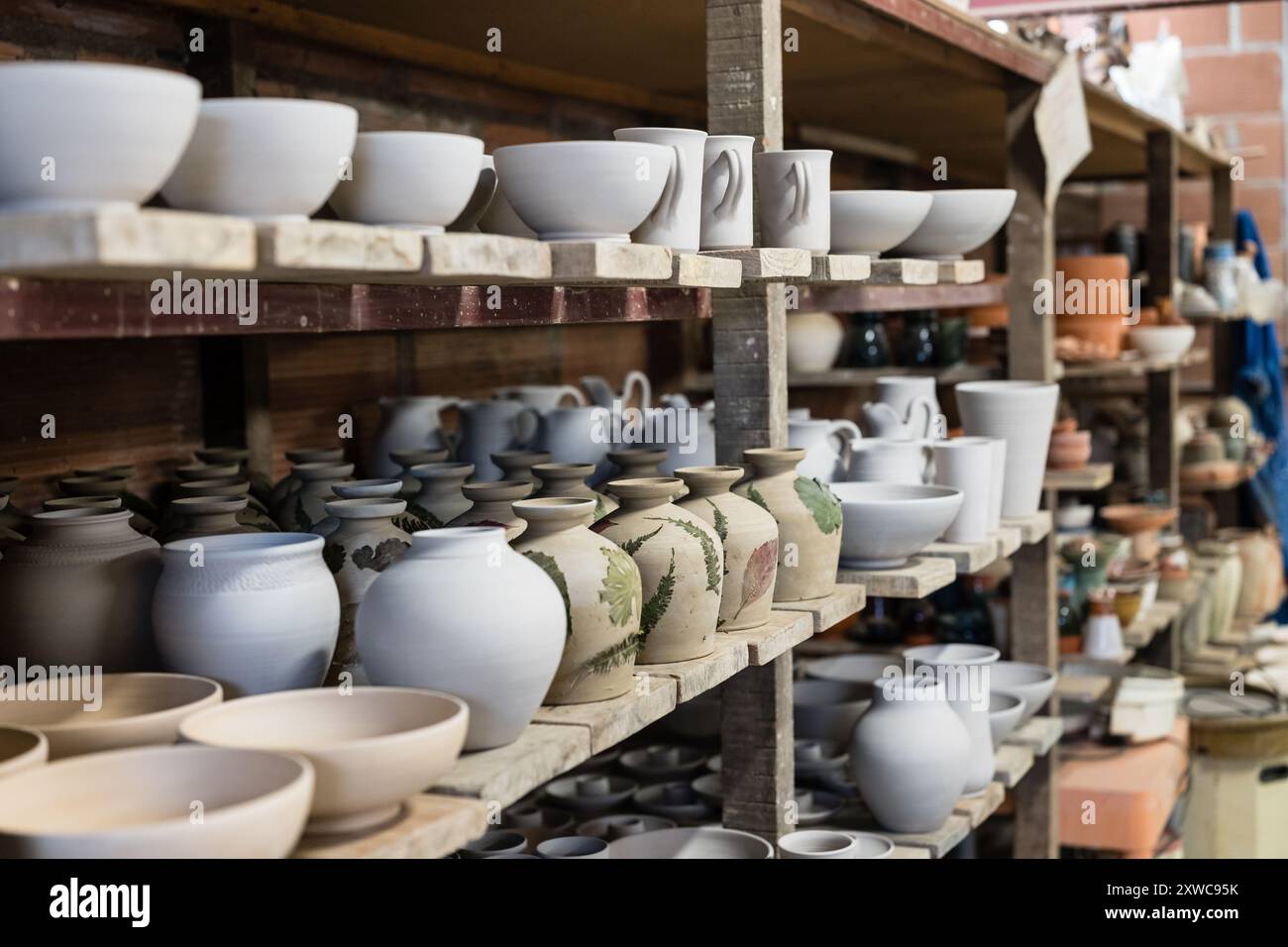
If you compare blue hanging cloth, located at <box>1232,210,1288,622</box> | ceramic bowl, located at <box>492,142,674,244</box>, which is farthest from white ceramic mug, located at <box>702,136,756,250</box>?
blue hanging cloth, located at <box>1232,210,1288,622</box>

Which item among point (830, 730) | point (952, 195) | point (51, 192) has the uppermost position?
point (952, 195)

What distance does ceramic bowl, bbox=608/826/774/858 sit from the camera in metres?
2.04

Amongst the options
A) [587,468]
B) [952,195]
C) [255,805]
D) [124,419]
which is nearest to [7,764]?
[255,805]

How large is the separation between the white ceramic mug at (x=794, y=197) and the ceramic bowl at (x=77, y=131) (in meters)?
1.05

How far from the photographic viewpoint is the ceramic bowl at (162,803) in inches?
39.6

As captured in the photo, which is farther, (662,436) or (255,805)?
(662,436)

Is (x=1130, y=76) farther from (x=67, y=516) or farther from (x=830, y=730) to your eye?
(x=67, y=516)

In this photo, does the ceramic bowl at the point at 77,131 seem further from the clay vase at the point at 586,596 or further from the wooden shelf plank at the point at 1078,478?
the wooden shelf plank at the point at 1078,478

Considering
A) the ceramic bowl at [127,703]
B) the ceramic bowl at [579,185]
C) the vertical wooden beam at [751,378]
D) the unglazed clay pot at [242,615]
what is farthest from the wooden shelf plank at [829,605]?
the ceramic bowl at [127,703]

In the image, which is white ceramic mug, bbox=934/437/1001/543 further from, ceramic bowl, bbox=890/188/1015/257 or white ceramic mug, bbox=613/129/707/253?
white ceramic mug, bbox=613/129/707/253

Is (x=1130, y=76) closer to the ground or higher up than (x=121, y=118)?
higher up

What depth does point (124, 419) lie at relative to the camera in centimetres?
216

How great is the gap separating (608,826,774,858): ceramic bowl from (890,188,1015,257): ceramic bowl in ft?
3.41

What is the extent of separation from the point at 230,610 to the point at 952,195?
1513mm
